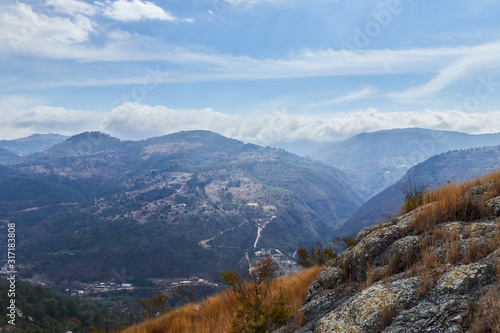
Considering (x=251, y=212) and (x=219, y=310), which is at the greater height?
(x=219, y=310)

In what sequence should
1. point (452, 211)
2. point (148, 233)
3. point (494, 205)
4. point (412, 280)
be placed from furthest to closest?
1. point (148, 233)
2. point (452, 211)
3. point (494, 205)
4. point (412, 280)

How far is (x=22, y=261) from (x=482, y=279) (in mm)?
143123

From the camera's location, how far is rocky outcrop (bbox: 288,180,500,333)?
10.4 feet

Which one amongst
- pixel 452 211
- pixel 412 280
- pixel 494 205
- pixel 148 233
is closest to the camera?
pixel 412 280

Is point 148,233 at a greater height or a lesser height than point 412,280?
lesser

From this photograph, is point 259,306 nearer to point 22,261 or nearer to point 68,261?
point 68,261

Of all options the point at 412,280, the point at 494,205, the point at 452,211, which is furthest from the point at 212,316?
the point at 494,205

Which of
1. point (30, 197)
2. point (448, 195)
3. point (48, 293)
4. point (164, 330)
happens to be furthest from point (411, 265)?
point (30, 197)

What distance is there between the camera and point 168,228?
5507 inches

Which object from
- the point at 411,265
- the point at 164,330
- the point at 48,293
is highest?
the point at 411,265

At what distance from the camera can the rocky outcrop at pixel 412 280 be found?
3.17 m

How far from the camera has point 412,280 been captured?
3.86 meters

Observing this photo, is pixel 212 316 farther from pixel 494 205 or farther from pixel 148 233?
pixel 148 233

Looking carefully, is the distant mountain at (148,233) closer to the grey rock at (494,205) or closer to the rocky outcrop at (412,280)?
the rocky outcrop at (412,280)
